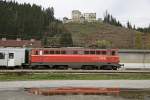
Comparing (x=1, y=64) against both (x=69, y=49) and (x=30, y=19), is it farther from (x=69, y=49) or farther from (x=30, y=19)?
(x=30, y=19)

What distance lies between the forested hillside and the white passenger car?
195 ft

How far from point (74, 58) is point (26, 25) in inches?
4301

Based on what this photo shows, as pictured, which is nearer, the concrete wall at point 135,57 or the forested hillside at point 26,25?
the concrete wall at point 135,57

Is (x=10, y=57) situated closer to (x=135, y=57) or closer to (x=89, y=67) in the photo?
(x=89, y=67)

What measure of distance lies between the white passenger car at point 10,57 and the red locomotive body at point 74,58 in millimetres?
1784

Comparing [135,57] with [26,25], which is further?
[26,25]

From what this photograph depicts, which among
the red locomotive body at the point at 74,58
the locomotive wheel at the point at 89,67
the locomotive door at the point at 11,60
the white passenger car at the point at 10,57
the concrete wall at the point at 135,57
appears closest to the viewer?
the white passenger car at the point at 10,57

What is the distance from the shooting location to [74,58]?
182ft

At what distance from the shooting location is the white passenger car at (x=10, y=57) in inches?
2143

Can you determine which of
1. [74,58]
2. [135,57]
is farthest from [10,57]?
[135,57]

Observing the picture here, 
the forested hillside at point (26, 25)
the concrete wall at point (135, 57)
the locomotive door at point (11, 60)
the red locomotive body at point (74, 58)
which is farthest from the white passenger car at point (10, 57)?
the forested hillside at point (26, 25)

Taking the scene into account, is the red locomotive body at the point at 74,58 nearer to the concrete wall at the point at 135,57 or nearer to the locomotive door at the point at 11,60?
the locomotive door at the point at 11,60

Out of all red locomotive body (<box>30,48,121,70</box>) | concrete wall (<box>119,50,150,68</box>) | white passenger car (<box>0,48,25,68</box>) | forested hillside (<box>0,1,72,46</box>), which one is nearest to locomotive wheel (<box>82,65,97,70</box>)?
red locomotive body (<box>30,48,121,70</box>)

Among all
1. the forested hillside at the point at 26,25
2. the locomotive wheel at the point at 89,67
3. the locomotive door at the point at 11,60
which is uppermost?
the forested hillside at the point at 26,25
